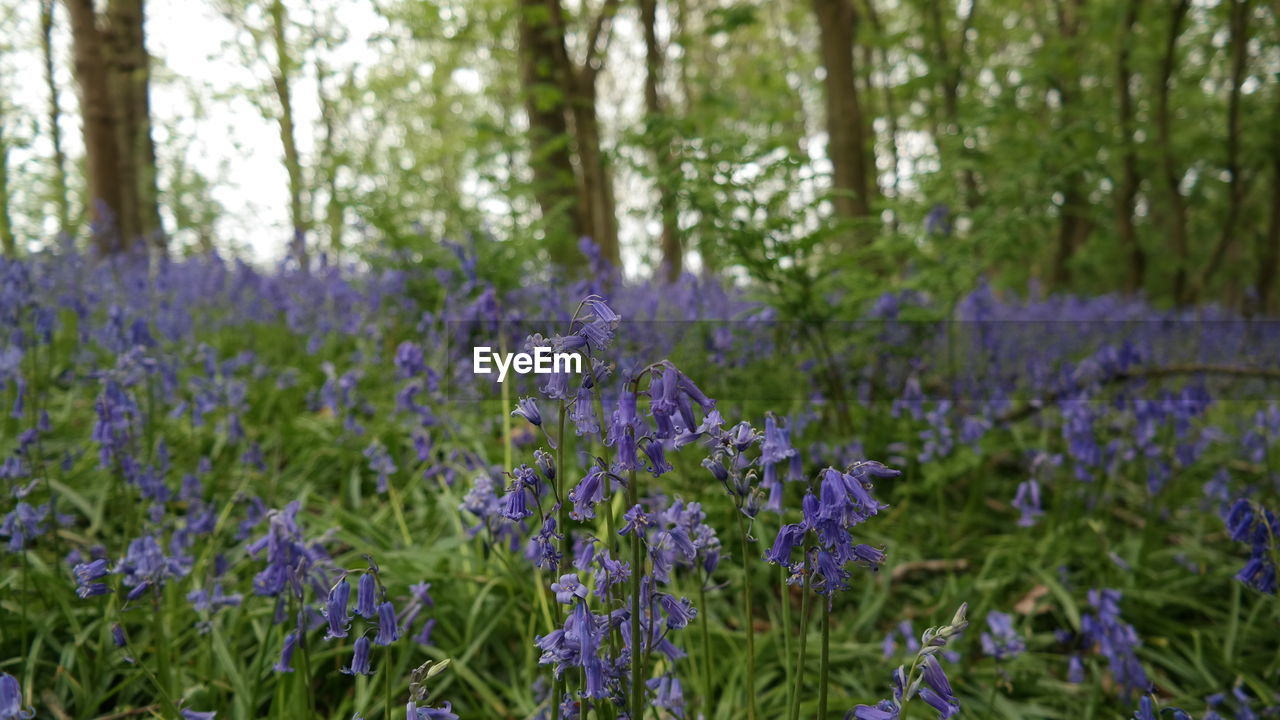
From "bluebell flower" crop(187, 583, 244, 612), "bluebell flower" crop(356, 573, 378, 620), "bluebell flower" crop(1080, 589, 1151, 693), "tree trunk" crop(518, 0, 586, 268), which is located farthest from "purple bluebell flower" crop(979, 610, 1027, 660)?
"tree trunk" crop(518, 0, 586, 268)

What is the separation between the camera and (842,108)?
21.9ft

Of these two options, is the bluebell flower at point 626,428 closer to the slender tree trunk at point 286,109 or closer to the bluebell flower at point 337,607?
the bluebell flower at point 337,607

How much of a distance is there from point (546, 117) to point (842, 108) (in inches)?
109

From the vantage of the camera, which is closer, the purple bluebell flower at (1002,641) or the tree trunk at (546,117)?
the purple bluebell flower at (1002,641)

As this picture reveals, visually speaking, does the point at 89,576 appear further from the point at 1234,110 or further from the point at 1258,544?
the point at 1234,110

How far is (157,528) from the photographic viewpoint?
2205 millimetres

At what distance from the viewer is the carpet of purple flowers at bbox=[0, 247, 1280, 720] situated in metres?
1.23

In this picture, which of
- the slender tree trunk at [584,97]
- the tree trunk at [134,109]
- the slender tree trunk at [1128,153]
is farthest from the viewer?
the tree trunk at [134,109]

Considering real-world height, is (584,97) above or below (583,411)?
above

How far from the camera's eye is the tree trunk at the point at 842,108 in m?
6.51

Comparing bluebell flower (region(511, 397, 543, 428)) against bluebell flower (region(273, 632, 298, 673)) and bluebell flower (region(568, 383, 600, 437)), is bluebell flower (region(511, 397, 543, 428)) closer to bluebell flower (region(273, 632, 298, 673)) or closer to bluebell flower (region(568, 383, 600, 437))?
bluebell flower (region(568, 383, 600, 437))

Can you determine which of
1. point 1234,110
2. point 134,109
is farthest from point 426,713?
point 134,109

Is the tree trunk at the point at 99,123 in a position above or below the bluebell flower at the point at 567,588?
above

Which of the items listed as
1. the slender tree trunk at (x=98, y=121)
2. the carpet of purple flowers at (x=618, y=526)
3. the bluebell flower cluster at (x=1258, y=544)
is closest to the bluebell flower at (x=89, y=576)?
the carpet of purple flowers at (x=618, y=526)
